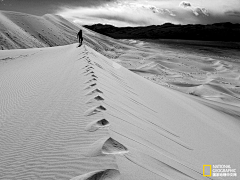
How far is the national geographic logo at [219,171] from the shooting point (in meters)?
2.00

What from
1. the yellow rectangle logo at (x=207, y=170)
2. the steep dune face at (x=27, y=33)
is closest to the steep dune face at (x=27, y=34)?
the steep dune face at (x=27, y=33)

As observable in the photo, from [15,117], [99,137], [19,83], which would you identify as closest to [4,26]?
[19,83]

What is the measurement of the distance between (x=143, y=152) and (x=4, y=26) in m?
25.4

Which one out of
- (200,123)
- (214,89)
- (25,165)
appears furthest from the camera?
(214,89)

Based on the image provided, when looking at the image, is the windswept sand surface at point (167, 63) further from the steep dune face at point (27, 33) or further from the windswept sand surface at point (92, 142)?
the windswept sand surface at point (92, 142)

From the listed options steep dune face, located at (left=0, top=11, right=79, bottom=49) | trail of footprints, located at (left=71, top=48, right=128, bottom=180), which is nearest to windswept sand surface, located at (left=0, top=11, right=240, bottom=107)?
steep dune face, located at (left=0, top=11, right=79, bottom=49)

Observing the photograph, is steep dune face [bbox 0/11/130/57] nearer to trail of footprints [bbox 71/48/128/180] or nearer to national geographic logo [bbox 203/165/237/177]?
trail of footprints [bbox 71/48/128/180]

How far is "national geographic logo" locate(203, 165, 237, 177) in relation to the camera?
2.00 m

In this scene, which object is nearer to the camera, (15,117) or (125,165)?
(125,165)

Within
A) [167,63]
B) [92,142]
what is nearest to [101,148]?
[92,142]

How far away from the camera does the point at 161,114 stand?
12.1 feet

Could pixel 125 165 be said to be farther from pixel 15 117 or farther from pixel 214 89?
pixel 214 89

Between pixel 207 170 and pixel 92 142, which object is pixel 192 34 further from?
pixel 92 142

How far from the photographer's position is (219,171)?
2150 mm
